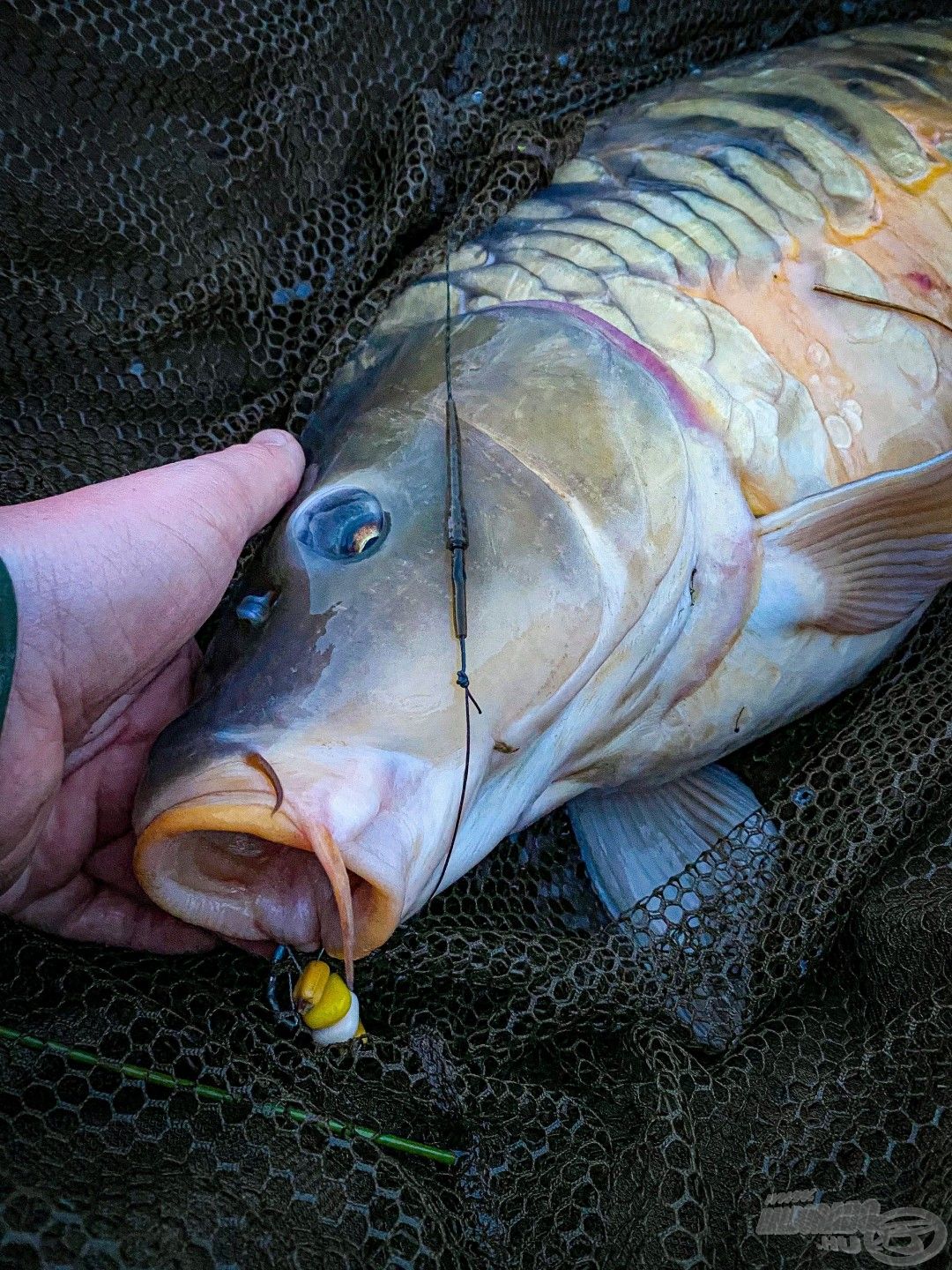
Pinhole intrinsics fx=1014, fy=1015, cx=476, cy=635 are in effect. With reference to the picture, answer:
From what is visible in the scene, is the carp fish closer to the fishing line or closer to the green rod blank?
the fishing line

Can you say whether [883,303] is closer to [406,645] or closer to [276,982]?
[406,645]

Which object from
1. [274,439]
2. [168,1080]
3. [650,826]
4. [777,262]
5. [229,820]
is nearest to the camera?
[229,820]

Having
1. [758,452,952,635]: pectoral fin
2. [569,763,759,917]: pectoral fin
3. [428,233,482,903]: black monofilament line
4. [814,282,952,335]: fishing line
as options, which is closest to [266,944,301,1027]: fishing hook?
[428,233,482,903]: black monofilament line

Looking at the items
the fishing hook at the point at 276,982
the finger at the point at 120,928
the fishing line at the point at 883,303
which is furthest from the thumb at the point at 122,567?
the fishing line at the point at 883,303

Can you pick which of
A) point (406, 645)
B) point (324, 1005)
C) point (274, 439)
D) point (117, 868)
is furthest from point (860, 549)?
point (117, 868)

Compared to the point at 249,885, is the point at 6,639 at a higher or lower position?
higher

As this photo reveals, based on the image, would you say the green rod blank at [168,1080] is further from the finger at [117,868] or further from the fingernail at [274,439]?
the fingernail at [274,439]
